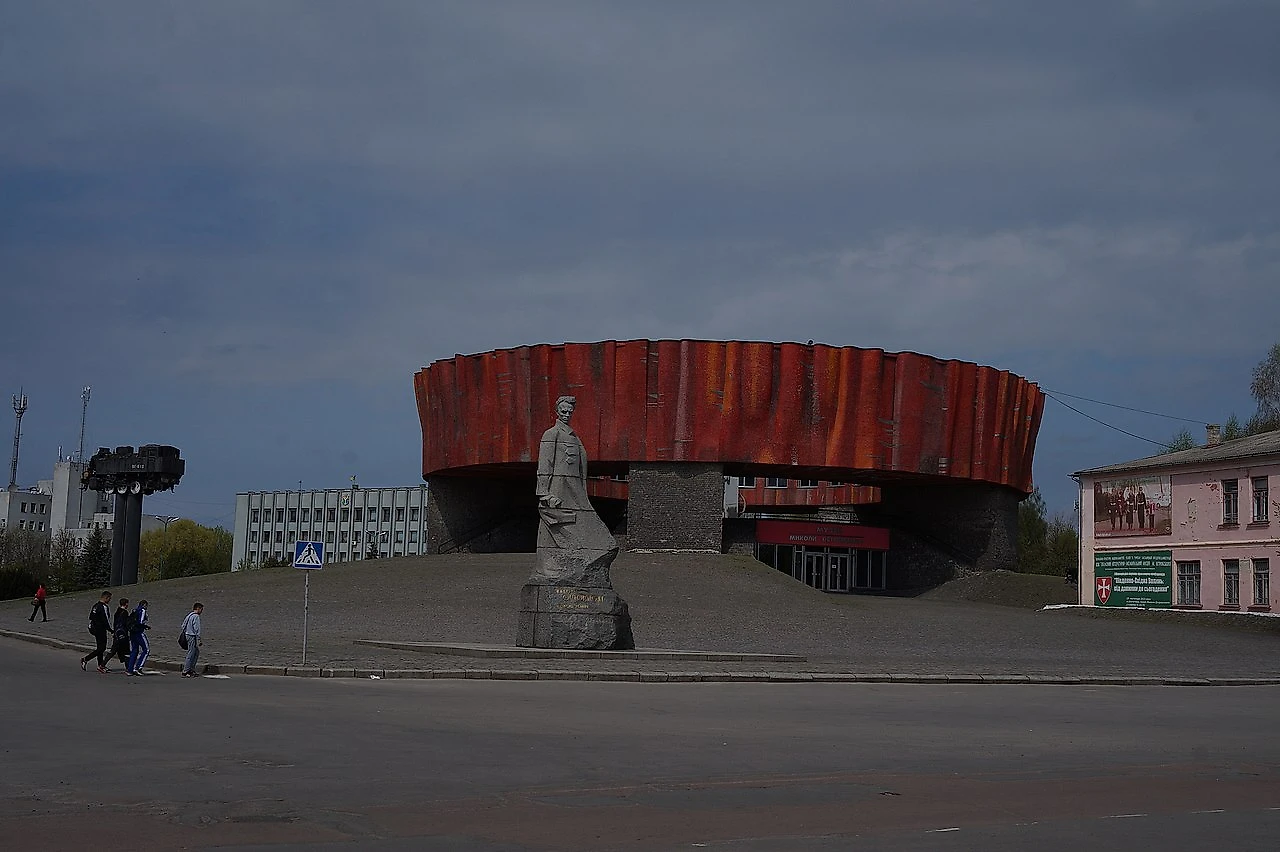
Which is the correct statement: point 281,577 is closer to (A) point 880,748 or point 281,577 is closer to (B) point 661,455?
(B) point 661,455

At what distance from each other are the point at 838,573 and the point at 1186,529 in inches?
814

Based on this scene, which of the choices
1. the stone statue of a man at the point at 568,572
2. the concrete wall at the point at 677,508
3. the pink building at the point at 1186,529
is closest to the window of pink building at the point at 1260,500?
the pink building at the point at 1186,529

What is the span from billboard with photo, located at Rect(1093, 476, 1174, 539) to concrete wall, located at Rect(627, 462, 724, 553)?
13.2m

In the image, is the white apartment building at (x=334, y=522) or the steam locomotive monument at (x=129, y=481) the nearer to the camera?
the steam locomotive monument at (x=129, y=481)

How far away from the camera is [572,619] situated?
2156 cm

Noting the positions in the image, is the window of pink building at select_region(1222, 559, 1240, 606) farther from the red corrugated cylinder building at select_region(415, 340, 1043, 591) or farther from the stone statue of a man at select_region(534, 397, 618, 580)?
the stone statue of a man at select_region(534, 397, 618, 580)

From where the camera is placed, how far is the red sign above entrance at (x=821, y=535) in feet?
171

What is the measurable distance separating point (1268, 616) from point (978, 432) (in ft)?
58.9

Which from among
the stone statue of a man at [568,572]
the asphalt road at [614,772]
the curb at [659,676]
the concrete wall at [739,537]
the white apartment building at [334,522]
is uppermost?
the white apartment building at [334,522]

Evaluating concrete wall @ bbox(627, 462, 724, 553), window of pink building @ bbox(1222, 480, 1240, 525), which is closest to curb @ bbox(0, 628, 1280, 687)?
window of pink building @ bbox(1222, 480, 1240, 525)

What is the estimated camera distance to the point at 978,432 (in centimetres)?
4972

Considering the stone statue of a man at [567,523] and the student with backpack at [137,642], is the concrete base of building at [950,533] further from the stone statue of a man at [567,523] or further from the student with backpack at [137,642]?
the student with backpack at [137,642]

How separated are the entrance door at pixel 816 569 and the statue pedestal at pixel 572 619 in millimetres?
34708

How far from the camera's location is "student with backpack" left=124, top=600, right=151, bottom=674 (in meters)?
18.2
